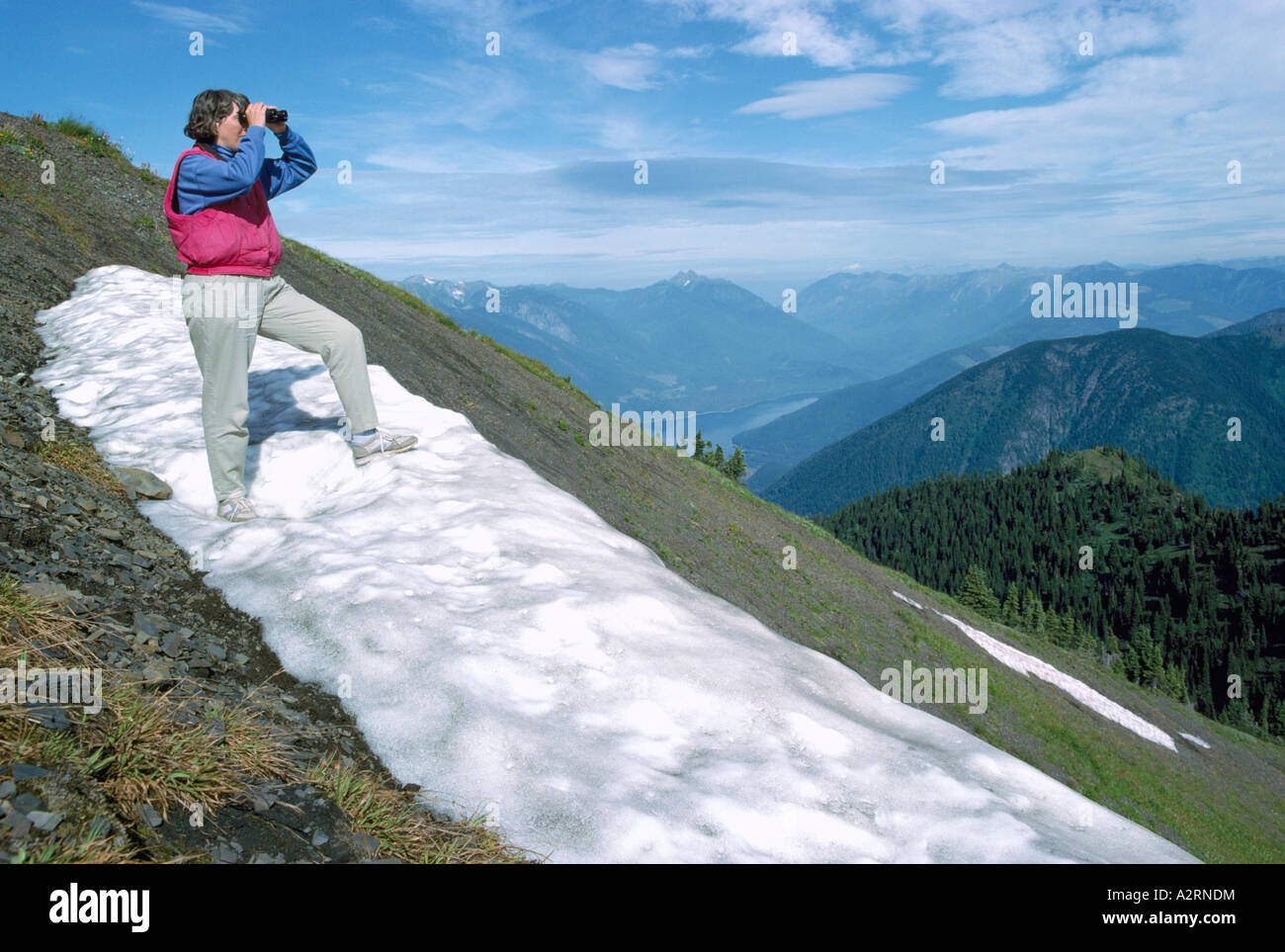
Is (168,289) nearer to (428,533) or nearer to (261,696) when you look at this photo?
(428,533)

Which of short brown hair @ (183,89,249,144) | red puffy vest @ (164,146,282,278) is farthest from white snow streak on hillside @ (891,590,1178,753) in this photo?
short brown hair @ (183,89,249,144)

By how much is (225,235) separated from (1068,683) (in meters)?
45.3

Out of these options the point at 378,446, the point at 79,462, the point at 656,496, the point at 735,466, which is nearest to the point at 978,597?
the point at 735,466

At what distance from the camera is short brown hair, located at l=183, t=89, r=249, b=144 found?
24.3 ft

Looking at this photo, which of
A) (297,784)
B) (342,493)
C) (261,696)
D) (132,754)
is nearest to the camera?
(132,754)

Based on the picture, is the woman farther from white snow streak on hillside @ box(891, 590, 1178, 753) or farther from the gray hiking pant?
white snow streak on hillside @ box(891, 590, 1178, 753)

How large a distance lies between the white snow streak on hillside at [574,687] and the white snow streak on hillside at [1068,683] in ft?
84.7

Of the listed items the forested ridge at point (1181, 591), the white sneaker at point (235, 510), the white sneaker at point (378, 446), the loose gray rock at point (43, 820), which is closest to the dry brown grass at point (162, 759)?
the loose gray rock at point (43, 820)

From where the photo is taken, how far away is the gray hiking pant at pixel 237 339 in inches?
314

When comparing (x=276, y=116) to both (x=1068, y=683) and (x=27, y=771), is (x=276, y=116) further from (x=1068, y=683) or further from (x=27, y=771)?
(x=1068, y=683)

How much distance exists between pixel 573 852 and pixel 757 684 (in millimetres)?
2635

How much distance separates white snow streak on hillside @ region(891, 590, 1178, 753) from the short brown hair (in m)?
29.3

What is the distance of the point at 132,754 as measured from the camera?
383 centimetres
